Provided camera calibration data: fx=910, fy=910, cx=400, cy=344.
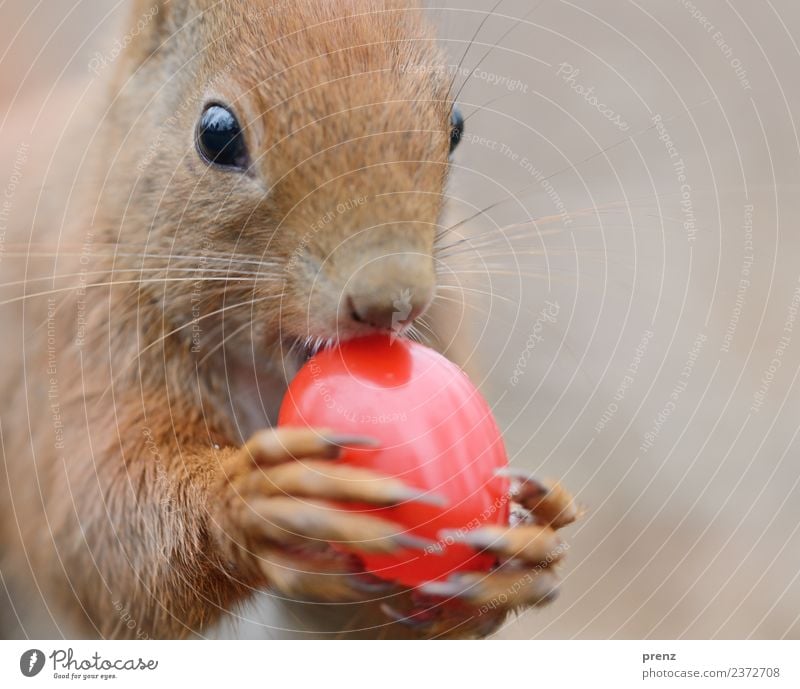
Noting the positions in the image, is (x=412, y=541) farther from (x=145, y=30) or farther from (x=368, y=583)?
(x=145, y=30)

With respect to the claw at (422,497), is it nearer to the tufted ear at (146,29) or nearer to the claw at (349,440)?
the claw at (349,440)

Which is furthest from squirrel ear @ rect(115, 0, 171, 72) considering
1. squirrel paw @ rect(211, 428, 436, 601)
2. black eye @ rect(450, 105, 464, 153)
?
squirrel paw @ rect(211, 428, 436, 601)

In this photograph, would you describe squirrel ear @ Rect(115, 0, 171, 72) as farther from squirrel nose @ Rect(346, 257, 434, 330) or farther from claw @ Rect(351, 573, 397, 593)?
claw @ Rect(351, 573, 397, 593)

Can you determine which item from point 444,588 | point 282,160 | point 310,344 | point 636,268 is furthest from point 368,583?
point 636,268

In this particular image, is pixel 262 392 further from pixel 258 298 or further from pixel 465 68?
pixel 465 68

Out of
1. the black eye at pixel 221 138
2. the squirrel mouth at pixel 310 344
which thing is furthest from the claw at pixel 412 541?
the black eye at pixel 221 138
